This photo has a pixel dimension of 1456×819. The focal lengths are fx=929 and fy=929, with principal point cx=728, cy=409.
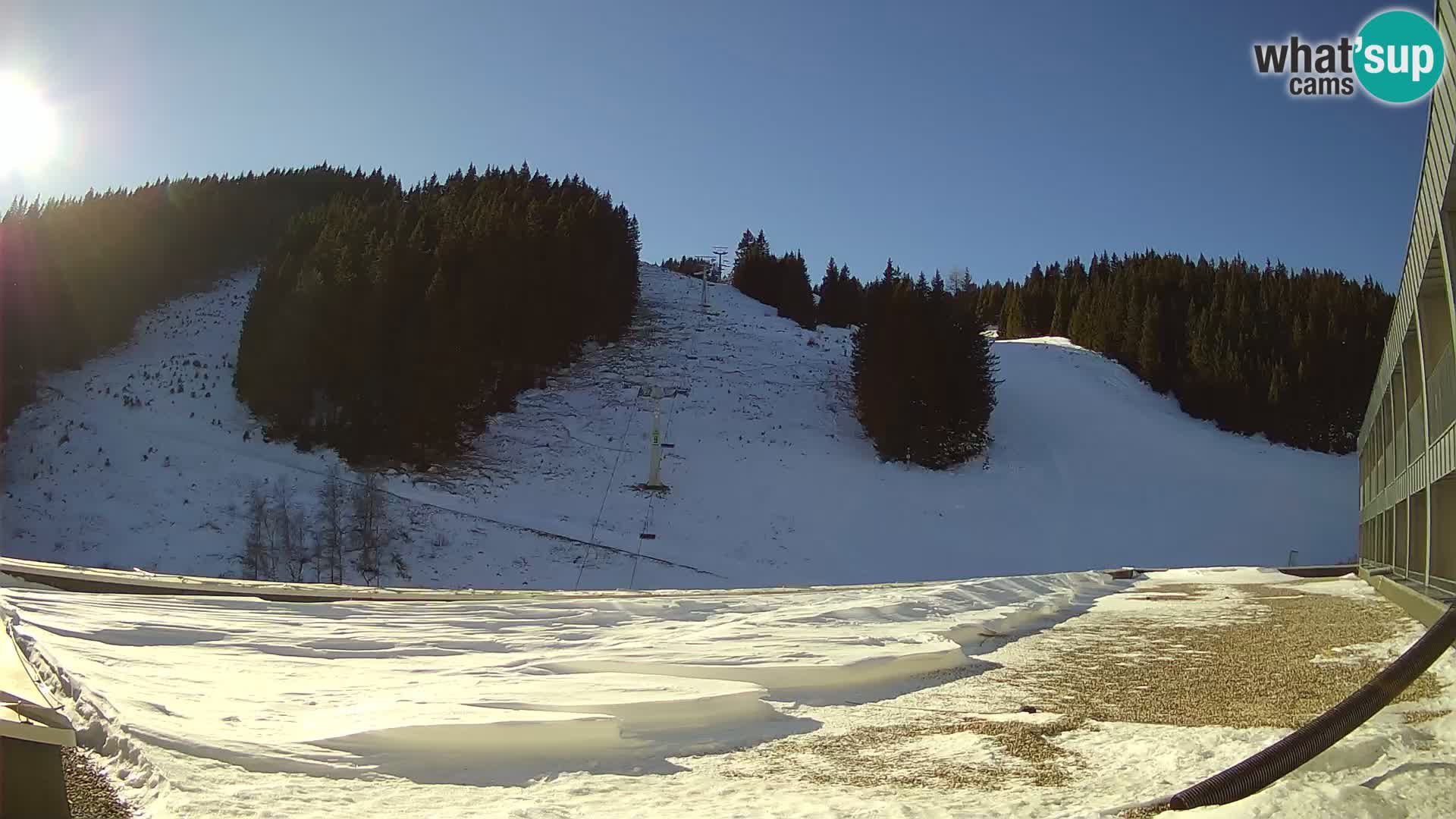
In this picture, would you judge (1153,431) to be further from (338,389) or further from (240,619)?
(240,619)

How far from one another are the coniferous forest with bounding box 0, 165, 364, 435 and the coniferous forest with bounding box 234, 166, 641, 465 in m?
5.82

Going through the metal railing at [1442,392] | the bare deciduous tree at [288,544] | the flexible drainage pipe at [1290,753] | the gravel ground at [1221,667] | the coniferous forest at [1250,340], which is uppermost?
the coniferous forest at [1250,340]

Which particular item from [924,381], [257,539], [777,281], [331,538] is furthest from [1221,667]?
[777,281]

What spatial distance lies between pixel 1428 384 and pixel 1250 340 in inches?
1327

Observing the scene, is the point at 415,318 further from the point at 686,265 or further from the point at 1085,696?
the point at 686,265

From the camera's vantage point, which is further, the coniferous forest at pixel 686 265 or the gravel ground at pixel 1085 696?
the coniferous forest at pixel 686 265

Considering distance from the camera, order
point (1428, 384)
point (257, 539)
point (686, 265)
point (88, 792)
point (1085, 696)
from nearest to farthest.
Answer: point (88, 792) → point (1085, 696) → point (1428, 384) → point (257, 539) → point (686, 265)

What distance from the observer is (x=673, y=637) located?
7328mm

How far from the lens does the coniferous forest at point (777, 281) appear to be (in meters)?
55.2

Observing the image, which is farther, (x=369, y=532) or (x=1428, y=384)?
(x=369, y=532)

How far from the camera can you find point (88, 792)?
3.37 metres

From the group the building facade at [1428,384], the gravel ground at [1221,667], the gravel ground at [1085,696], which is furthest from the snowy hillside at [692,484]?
the gravel ground at [1085,696]

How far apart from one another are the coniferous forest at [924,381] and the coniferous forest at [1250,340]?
22.2ft

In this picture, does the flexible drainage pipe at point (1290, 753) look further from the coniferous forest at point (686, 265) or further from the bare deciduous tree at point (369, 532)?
the coniferous forest at point (686, 265)
